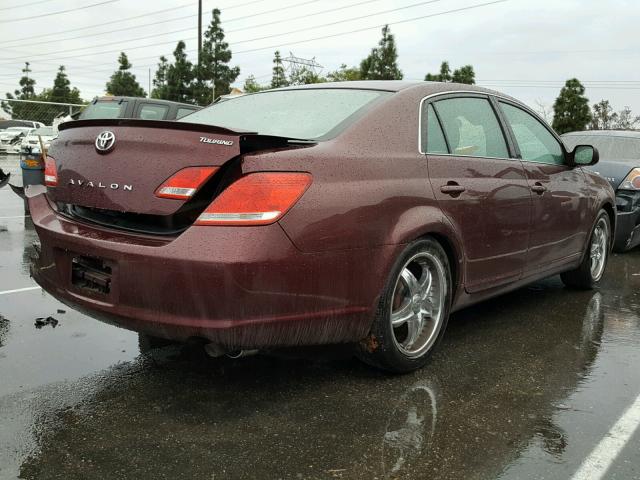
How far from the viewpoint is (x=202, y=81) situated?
42.8 metres

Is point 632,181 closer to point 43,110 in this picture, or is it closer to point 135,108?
point 135,108

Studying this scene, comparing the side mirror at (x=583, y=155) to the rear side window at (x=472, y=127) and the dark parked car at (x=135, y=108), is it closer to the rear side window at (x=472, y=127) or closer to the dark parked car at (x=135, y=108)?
the rear side window at (x=472, y=127)

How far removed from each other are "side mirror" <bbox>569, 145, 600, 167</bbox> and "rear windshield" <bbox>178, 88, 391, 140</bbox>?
220 centimetres

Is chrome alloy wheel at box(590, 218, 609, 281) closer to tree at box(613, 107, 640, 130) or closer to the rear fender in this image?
the rear fender

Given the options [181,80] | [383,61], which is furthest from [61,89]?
[383,61]

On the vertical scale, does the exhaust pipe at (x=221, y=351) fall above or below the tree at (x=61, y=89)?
below

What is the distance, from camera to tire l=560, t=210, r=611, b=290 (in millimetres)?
5410

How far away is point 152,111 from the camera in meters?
10.7

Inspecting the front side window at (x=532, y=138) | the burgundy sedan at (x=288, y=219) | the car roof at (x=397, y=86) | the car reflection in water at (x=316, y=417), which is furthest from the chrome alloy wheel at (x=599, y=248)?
the car roof at (x=397, y=86)

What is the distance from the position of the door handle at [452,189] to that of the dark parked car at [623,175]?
4.28 metres

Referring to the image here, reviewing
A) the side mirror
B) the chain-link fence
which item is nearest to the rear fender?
the side mirror

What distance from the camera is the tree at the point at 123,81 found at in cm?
5719

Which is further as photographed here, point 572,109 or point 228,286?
point 572,109

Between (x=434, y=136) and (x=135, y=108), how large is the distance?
826 centimetres
